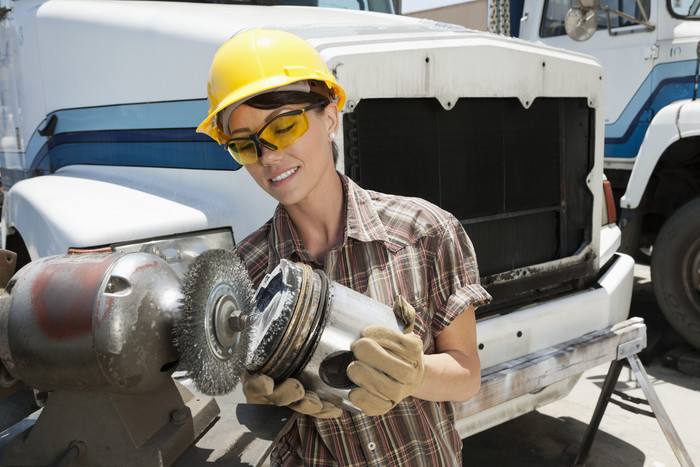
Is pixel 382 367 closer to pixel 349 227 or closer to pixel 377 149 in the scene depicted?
pixel 349 227

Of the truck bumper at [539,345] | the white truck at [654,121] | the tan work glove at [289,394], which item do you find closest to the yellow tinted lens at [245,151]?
the tan work glove at [289,394]

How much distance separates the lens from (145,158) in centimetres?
295

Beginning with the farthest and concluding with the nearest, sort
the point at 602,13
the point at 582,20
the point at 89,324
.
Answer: the point at 602,13
the point at 582,20
the point at 89,324

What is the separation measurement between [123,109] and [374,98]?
124cm

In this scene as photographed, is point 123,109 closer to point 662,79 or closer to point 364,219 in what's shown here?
point 364,219

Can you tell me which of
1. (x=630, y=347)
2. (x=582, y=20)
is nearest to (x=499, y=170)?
(x=630, y=347)

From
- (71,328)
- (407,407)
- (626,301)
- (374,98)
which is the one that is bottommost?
(626,301)

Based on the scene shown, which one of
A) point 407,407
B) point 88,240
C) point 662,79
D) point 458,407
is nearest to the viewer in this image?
point 407,407

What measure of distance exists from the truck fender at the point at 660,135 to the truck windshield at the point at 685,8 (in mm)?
699

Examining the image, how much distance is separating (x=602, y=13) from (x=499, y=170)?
9.96 ft

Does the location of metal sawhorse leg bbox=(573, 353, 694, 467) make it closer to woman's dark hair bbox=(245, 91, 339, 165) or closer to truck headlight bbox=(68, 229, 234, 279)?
truck headlight bbox=(68, 229, 234, 279)

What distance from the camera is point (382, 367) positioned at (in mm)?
1265

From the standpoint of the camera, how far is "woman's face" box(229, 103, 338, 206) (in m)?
1.51

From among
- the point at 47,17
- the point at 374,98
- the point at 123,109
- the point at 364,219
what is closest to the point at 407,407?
the point at 364,219
